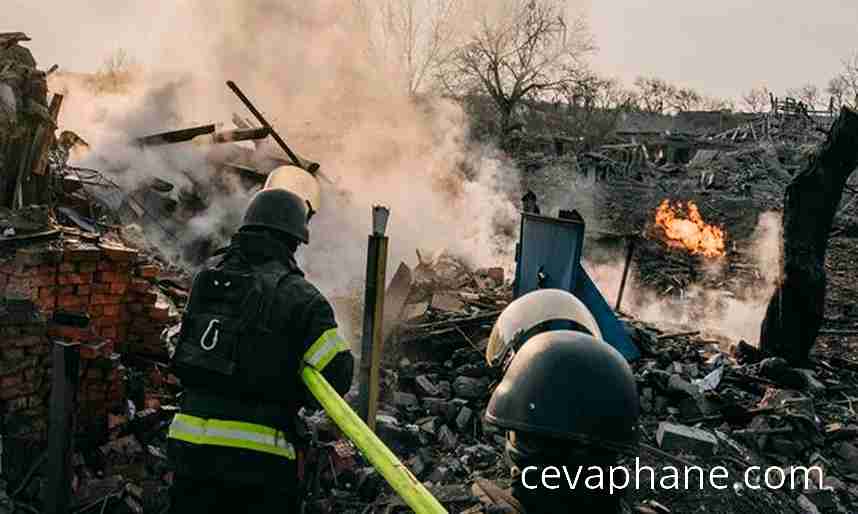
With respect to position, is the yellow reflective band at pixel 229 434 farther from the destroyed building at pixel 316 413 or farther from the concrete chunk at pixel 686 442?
the concrete chunk at pixel 686 442

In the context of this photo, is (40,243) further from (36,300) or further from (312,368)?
(312,368)

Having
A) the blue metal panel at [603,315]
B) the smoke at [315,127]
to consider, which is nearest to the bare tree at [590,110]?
the smoke at [315,127]

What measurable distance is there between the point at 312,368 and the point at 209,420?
51 cm

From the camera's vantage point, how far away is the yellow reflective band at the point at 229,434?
9.64ft

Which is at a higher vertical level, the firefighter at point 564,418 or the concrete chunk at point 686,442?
the firefighter at point 564,418

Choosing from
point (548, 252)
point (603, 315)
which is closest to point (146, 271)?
point (548, 252)

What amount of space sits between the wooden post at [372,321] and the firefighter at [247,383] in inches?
83.6

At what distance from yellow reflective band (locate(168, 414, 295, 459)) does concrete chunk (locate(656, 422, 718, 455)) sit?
4.22 meters

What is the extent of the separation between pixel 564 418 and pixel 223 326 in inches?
69.2

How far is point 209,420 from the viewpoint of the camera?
2.98 m

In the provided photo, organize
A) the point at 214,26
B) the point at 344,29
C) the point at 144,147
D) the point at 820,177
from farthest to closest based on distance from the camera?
the point at 344,29, the point at 214,26, the point at 144,147, the point at 820,177

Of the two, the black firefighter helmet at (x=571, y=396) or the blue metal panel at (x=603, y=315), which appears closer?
the black firefighter helmet at (x=571, y=396)

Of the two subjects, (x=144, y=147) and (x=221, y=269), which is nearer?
(x=221, y=269)

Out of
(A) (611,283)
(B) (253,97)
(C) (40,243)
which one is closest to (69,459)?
(C) (40,243)
